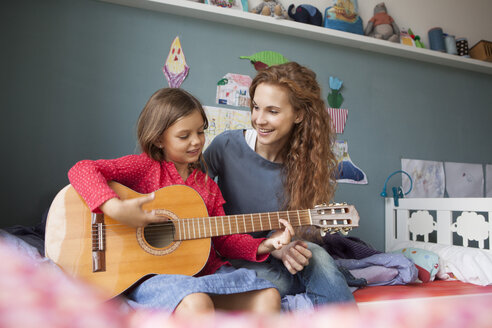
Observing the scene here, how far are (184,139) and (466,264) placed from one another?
1310 mm

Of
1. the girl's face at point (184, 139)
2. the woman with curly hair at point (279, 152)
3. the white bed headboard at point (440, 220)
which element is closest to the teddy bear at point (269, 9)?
the woman with curly hair at point (279, 152)

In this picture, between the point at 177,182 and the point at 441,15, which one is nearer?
the point at 177,182

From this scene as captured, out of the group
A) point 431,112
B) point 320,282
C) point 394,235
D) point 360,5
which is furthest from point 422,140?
point 320,282

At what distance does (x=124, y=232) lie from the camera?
0.95 m

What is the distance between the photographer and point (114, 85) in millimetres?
1785

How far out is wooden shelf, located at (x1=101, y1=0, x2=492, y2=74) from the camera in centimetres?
183

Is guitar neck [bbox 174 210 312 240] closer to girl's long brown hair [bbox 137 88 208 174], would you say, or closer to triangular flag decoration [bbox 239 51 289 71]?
girl's long brown hair [bbox 137 88 208 174]

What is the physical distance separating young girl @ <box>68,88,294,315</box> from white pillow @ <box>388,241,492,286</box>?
959 mm

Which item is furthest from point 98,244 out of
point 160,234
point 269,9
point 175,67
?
point 269,9

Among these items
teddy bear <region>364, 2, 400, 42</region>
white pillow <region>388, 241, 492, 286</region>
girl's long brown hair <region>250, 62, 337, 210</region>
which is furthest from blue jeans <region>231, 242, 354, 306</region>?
teddy bear <region>364, 2, 400, 42</region>

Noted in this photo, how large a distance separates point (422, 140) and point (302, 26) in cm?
116

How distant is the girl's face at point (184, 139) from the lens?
3.74 ft

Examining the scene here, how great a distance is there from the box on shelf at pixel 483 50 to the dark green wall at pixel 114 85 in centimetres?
57

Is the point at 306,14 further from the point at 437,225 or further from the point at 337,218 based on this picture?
the point at 337,218
